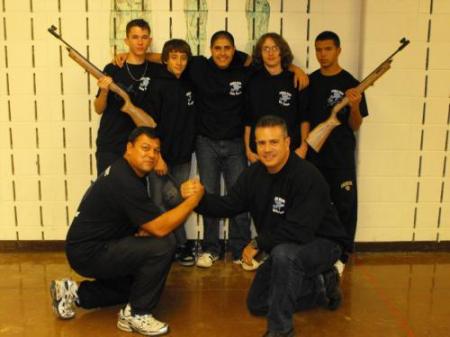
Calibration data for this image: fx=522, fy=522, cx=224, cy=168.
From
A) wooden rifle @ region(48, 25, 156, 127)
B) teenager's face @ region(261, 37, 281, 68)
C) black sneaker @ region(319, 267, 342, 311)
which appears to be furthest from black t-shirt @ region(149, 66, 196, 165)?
black sneaker @ region(319, 267, 342, 311)

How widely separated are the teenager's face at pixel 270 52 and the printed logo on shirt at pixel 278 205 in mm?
1439

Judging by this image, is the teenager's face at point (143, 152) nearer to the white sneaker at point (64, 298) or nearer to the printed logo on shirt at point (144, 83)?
the white sneaker at point (64, 298)

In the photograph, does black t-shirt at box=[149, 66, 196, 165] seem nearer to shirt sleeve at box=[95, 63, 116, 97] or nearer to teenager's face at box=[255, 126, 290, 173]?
shirt sleeve at box=[95, 63, 116, 97]

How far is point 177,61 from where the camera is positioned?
13.7ft

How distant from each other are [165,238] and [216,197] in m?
0.44

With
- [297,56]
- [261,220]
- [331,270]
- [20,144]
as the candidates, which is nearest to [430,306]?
[331,270]

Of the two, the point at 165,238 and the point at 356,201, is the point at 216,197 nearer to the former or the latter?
the point at 165,238

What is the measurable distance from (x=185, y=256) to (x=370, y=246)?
172cm

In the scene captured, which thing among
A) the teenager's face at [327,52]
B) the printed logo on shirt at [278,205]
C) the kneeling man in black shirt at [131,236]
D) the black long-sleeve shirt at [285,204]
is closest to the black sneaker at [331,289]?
the black long-sleeve shirt at [285,204]

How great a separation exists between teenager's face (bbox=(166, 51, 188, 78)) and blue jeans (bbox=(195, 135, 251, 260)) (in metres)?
0.60

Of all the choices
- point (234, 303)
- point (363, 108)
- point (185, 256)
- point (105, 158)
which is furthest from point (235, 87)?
point (234, 303)

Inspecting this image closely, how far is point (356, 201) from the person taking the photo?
14.5 feet

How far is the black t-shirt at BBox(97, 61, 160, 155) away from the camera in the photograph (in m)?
4.22

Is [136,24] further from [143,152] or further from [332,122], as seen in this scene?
[332,122]
